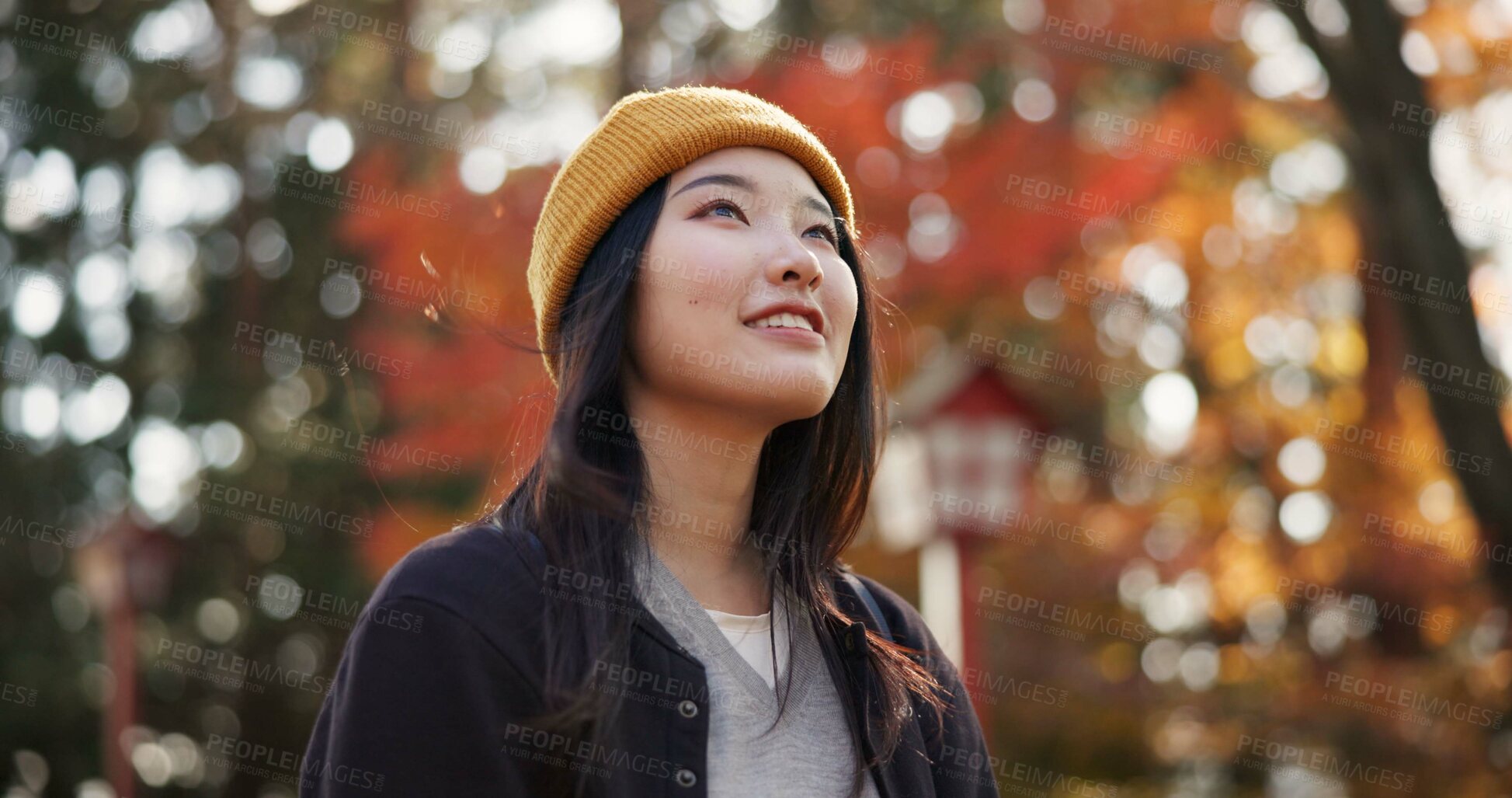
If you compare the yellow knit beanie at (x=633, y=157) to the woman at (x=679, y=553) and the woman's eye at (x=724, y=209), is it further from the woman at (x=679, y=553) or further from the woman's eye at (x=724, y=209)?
the woman's eye at (x=724, y=209)

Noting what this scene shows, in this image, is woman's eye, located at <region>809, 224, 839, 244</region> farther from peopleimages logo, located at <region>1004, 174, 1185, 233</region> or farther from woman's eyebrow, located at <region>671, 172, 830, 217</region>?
peopleimages logo, located at <region>1004, 174, 1185, 233</region>

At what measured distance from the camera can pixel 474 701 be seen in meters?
1.71

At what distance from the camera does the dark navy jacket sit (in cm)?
167

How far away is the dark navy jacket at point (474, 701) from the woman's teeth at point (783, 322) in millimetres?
506

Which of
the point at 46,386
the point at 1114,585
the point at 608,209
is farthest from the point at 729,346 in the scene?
the point at 46,386

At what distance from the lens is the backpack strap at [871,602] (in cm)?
239

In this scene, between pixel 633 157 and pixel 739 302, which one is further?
pixel 633 157

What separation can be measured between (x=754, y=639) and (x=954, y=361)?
15.4ft

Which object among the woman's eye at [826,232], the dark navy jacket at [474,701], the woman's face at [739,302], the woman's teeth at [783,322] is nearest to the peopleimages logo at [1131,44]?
the woman's eye at [826,232]

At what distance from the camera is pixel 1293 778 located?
9055 millimetres

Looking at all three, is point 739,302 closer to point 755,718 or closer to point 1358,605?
point 755,718

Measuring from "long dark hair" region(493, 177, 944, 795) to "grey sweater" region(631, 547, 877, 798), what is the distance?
3cm

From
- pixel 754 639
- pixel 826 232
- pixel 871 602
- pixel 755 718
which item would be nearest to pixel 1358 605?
pixel 871 602

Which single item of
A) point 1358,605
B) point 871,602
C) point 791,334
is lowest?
point 1358,605
